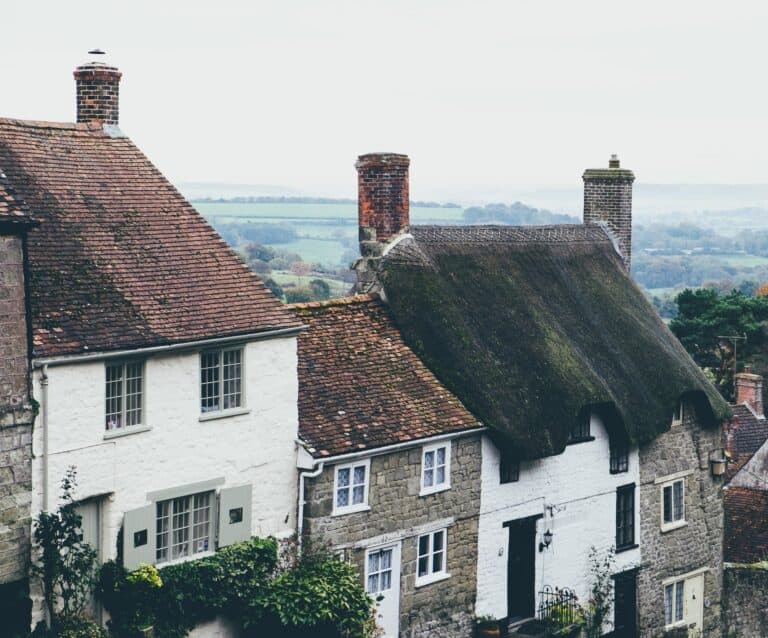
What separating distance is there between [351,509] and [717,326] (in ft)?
144

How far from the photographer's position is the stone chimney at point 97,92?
25.4 meters

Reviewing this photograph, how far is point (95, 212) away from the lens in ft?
77.5

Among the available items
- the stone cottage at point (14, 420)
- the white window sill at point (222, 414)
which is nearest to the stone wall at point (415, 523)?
the white window sill at point (222, 414)

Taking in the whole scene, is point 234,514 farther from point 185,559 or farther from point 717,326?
point 717,326

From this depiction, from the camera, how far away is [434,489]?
26984mm

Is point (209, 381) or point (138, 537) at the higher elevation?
point (209, 381)

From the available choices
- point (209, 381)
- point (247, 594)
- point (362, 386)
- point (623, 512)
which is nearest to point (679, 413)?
point (623, 512)

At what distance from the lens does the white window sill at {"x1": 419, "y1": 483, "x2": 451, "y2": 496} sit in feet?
87.8

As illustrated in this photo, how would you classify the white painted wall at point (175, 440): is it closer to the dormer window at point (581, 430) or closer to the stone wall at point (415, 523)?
the stone wall at point (415, 523)

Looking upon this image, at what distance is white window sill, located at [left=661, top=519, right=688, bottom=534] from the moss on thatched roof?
2614 mm

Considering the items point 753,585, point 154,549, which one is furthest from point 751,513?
point 154,549

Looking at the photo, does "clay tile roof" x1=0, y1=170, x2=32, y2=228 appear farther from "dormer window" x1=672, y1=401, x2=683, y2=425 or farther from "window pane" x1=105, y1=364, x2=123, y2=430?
"dormer window" x1=672, y1=401, x2=683, y2=425

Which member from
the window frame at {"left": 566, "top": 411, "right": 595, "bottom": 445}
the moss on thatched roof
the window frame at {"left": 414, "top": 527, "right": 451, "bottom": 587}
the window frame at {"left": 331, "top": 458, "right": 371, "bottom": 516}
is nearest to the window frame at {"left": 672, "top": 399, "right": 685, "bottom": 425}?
the moss on thatched roof

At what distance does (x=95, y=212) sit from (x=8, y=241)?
329 centimetres
